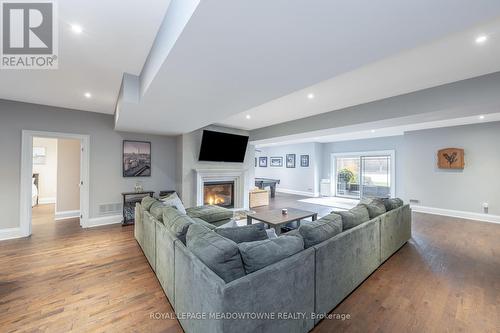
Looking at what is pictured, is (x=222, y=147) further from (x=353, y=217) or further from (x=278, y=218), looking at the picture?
(x=353, y=217)

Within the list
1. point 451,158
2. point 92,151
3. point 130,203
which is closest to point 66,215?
point 130,203

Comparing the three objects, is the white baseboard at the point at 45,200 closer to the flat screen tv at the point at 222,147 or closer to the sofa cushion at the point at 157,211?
the flat screen tv at the point at 222,147

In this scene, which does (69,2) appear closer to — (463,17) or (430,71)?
(463,17)

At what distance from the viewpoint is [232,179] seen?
21.1 feet

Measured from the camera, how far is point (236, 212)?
6105mm

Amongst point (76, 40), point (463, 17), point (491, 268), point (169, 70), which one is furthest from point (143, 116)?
point (491, 268)

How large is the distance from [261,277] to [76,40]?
9.24 feet

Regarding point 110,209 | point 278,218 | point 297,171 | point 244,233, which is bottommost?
point 110,209

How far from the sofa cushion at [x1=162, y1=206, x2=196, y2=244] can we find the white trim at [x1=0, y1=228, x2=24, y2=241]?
12.3 ft

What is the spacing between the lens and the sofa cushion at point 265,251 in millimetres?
1437

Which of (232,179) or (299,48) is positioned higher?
(299,48)

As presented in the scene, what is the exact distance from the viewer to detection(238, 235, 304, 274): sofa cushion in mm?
1437

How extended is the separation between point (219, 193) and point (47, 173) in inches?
243

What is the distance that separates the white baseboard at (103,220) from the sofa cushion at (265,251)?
184 inches
